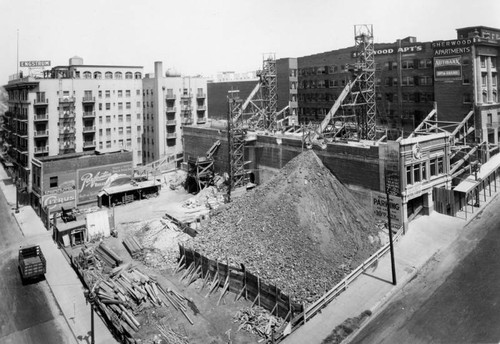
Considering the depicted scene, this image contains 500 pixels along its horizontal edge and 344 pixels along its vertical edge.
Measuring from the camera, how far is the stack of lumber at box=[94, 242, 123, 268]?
35.2m

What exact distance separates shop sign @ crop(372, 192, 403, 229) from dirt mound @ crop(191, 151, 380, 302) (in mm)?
1018

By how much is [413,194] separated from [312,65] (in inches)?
1983

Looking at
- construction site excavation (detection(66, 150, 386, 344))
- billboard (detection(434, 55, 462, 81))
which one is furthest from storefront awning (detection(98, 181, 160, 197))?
billboard (detection(434, 55, 462, 81))

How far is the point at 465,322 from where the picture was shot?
23828mm

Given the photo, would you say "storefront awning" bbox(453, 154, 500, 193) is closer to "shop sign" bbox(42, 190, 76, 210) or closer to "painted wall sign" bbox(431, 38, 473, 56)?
"painted wall sign" bbox(431, 38, 473, 56)

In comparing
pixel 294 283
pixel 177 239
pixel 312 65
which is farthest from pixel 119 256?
pixel 312 65

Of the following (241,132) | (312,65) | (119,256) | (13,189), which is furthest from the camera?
(312,65)

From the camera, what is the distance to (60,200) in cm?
5272

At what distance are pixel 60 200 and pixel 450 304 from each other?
46.6 metres

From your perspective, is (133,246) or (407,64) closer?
(133,246)

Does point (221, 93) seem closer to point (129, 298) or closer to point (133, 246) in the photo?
point (133, 246)

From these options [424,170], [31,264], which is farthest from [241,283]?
[424,170]

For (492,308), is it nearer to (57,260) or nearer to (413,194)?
(413,194)

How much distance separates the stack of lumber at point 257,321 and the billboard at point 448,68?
1701 inches
